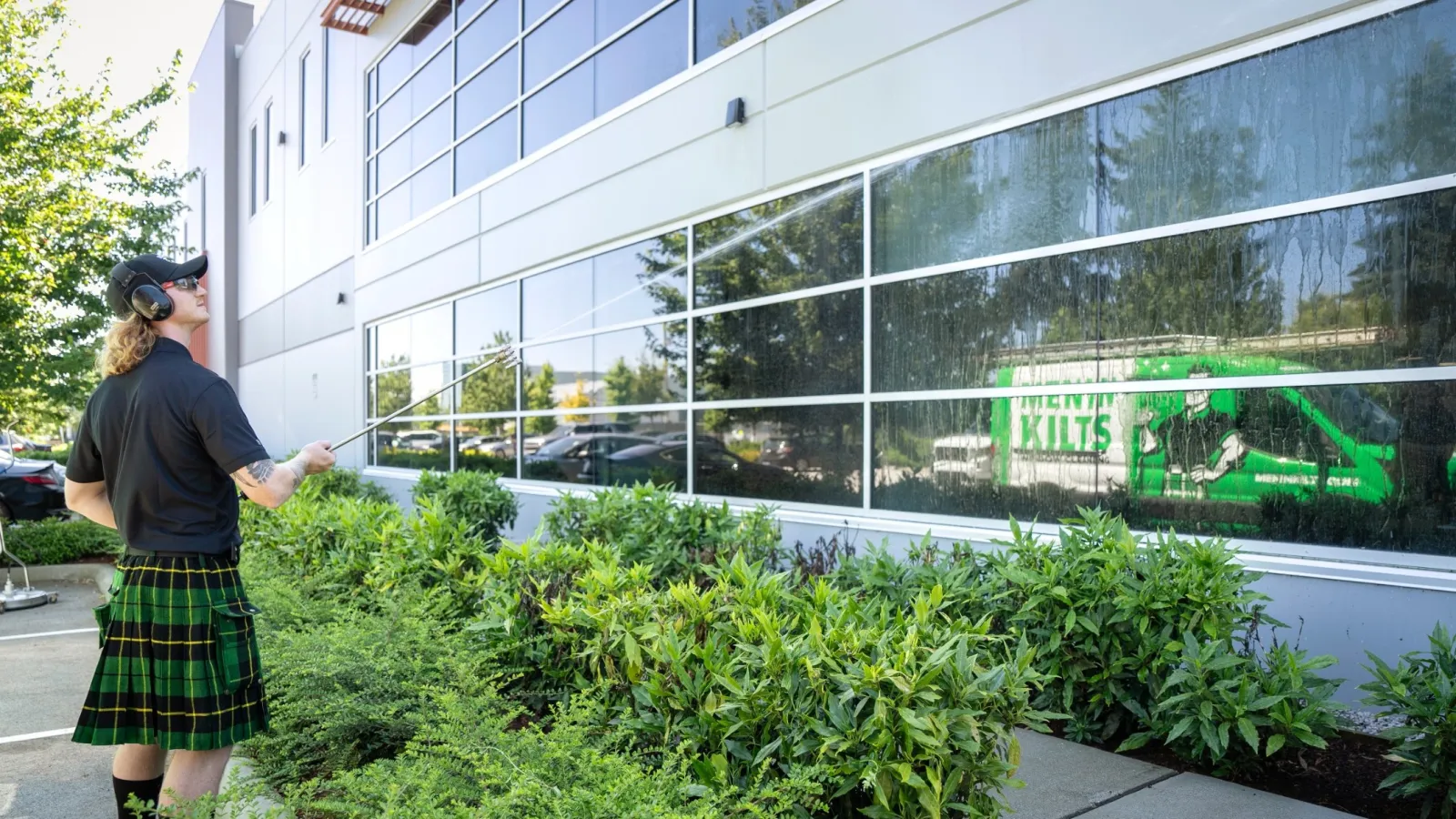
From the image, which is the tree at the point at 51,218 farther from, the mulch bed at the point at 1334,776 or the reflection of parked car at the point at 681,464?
the mulch bed at the point at 1334,776

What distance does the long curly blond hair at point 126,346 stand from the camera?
3.18 metres

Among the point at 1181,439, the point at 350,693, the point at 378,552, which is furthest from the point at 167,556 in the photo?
the point at 1181,439

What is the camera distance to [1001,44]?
6508 millimetres

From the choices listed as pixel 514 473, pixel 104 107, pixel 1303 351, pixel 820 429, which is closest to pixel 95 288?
pixel 104 107

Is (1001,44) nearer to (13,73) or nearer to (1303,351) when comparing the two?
(1303,351)

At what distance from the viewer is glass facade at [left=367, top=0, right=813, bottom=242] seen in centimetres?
954

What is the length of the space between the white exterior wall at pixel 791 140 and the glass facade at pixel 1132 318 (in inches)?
9.4

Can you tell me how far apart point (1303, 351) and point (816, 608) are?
3.25 meters

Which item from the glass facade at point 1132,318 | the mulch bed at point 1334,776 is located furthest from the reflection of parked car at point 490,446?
the mulch bed at point 1334,776

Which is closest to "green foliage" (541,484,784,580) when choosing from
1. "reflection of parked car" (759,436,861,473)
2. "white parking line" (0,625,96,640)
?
"reflection of parked car" (759,436,861,473)

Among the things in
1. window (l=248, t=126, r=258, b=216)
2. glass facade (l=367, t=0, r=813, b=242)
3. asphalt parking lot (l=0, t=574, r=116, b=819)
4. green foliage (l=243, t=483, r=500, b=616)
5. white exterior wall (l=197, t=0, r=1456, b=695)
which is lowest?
asphalt parking lot (l=0, t=574, r=116, b=819)

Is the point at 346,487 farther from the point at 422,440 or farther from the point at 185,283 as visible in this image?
the point at 185,283

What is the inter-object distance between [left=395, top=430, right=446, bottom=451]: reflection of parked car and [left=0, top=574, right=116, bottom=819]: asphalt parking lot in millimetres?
6080

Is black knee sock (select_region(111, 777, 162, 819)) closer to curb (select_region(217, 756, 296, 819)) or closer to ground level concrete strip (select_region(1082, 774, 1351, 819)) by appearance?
curb (select_region(217, 756, 296, 819))
